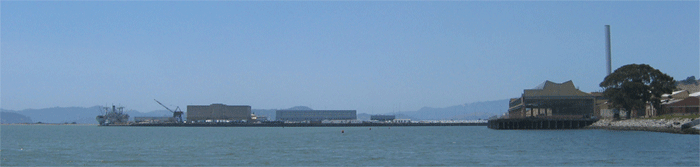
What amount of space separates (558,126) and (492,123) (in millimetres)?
16883

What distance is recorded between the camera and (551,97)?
92750 millimetres

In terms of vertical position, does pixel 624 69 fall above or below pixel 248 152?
above

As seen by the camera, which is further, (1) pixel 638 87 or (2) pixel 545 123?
(2) pixel 545 123

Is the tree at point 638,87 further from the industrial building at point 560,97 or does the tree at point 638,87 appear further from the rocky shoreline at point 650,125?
the industrial building at point 560,97

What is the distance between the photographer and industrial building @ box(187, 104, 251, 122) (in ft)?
647

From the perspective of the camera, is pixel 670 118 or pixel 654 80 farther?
pixel 654 80

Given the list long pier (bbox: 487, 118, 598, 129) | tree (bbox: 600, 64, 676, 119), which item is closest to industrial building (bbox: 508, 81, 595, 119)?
long pier (bbox: 487, 118, 598, 129)

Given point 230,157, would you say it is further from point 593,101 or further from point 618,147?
point 593,101

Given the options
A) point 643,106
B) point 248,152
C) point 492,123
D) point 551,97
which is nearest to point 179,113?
point 492,123

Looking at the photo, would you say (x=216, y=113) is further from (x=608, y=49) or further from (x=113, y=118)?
(x=608, y=49)

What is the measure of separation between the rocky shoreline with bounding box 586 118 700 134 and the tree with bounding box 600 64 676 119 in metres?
2.71

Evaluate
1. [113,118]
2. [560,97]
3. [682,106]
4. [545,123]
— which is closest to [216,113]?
[113,118]

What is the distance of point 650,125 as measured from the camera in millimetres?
71438

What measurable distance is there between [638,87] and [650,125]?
966 cm
